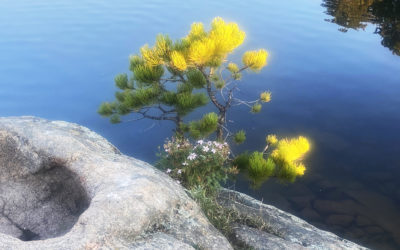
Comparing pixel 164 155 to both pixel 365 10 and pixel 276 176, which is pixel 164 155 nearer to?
pixel 276 176

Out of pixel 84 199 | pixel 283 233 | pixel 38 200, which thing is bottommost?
pixel 283 233

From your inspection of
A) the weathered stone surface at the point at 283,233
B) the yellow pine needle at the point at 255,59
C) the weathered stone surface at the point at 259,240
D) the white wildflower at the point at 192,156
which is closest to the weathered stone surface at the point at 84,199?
the weathered stone surface at the point at 259,240

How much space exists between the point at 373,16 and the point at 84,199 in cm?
2109

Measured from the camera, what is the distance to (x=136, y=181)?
439cm

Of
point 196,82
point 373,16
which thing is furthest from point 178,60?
point 373,16

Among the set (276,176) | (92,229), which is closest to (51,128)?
(92,229)

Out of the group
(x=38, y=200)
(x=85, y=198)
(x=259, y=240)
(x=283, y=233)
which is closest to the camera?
(x=85, y=198)

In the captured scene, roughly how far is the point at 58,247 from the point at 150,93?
515 cm

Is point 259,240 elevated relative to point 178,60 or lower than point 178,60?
lower

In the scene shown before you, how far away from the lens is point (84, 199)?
467 centimetres

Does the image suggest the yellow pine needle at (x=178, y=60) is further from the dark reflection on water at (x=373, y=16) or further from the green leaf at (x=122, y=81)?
the dark reflection on water at (x=373, y=16)

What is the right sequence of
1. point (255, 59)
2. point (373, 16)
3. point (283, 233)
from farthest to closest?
1. point (373, 16)
2. point (255, 59)
3. point (283, 233)

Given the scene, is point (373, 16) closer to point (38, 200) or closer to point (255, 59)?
point (255, 59)

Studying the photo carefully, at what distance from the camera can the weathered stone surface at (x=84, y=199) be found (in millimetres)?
3785
